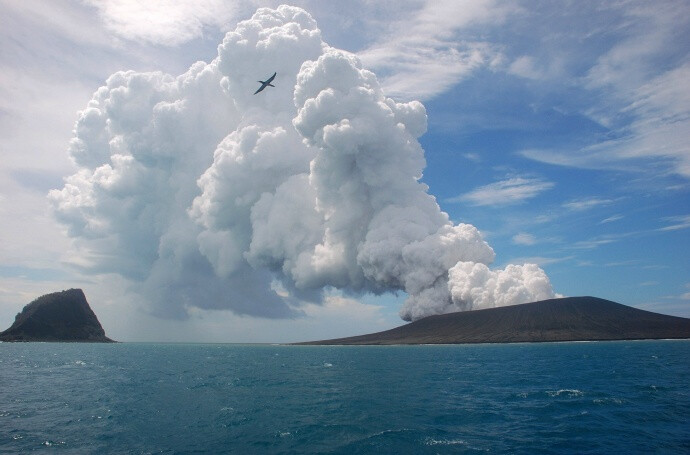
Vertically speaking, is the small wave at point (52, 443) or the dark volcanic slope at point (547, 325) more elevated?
the dark volcanic slope at point (547, 325)

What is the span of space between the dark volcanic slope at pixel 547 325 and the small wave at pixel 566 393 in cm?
10867

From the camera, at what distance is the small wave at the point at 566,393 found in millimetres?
41259

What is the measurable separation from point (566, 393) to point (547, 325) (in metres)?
124

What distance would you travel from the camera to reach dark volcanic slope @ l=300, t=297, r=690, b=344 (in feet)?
490

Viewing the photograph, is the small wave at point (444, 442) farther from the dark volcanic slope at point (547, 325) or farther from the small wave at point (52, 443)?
the dark volcanic slope at point (547, 325)

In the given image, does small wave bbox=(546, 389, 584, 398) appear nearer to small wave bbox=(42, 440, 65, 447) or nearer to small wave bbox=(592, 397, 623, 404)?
small wave bbox=(592, 397, 623, 404)

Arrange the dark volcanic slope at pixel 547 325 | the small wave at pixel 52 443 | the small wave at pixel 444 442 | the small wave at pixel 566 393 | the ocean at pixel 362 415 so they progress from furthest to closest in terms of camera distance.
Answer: the dark volcanic slope at pixel 547 325
the small wave at pixel 566 393
the small wave at pixel 52 443
the ocean at pixel 362 415
the small wave at pixel 444 442

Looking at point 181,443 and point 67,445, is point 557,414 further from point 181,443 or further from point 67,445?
point 67,445

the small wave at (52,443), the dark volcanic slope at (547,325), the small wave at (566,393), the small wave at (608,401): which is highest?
the dark volcanic slope at (547,325)

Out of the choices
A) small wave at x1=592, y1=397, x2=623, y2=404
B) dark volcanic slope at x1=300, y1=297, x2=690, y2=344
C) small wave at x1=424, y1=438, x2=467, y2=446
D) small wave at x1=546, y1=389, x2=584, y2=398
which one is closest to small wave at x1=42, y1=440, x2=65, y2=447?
small wave at x1=424, y1=438, x2=467, y2=446

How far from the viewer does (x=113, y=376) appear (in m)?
68.6

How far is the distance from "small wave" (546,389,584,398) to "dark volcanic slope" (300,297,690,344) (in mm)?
108671

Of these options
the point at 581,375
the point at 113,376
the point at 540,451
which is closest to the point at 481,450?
the point at 540,451

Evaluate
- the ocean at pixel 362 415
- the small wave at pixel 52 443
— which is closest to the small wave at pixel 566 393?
the ocean at pixel 362 415
